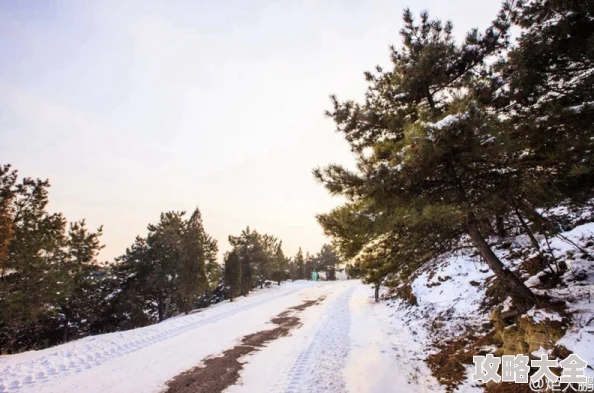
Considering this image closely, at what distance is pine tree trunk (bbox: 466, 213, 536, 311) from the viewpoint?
5.15 m

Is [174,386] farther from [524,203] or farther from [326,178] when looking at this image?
[524,203]

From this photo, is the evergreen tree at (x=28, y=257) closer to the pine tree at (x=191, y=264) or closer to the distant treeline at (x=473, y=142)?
the pine tree at (x=191, y=264)

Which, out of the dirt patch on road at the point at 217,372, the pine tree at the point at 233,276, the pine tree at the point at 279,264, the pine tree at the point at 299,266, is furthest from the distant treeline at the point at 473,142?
the pine tree at the point at 299,266

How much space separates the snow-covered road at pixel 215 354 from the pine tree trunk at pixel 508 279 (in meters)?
2.57

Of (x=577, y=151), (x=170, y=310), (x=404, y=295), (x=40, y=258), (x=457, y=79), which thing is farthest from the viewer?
(x=170, y=310)

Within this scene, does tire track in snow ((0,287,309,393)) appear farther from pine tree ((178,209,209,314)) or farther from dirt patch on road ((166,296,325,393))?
pine tree ((178,209,209,314))

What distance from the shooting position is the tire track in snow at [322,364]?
5320 mm

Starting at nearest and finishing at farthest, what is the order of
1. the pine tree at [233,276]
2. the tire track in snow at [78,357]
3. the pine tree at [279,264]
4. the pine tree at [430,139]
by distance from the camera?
the pine tree at [430,139]
the tire track in snow at [78,357]
the pine tree at [233,276]
the pine tree at [279,264]

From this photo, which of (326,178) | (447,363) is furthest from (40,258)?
(447,363)

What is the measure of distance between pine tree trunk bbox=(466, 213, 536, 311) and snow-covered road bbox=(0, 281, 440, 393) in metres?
2.57

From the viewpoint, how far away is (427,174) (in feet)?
16.9

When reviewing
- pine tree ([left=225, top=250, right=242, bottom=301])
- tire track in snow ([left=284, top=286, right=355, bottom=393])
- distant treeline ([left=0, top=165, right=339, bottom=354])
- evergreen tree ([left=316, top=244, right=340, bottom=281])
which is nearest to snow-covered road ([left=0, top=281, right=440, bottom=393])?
tire track in snow ([left=284, top=286, right=355, bottom=393])

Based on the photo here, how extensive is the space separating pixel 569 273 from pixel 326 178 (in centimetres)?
587

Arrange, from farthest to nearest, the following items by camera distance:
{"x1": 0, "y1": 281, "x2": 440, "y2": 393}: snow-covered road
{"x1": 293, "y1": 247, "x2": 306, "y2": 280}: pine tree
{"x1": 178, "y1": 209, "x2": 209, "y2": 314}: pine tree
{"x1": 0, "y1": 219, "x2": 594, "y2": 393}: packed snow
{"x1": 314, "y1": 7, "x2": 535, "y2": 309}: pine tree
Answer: {"x1": 293, "y1": 247, "x2": 306, "y2": 280}: pine tree
{"x1": 178, "y1": 209, "x2": 209, "y2": 314}: pine tree
{"x1": 0, "y1": 281, "x2": 440, "y2": 393}: snow-covered road
{"x1": 0, "y1": 219, "x2": 594, "y2": 393}: packed snow
{"x1": 314, "y1": 7, "x2": 535, "y2": 309}: pine tree
